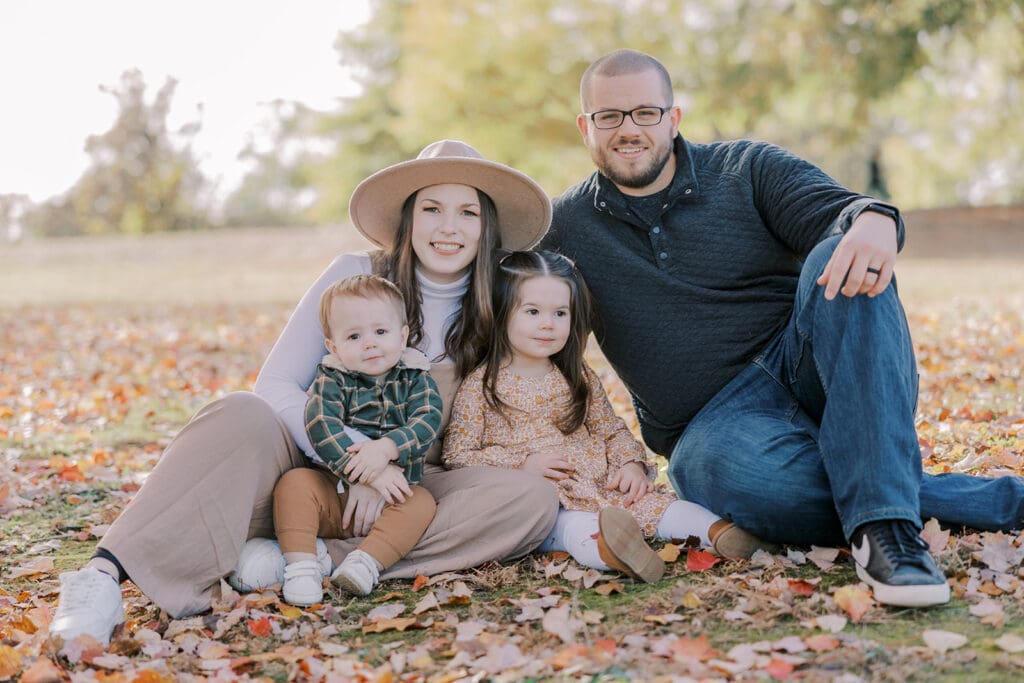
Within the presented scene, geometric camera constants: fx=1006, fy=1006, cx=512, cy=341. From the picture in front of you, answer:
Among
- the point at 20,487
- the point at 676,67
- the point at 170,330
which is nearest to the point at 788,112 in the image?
the point at 676,67

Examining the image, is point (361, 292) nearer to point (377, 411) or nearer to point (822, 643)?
point (377, 411)

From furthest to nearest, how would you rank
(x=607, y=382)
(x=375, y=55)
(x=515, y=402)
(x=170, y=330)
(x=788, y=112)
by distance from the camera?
(x=375, y=55) → (x=788, y=112) → (x=170, y=330) → (x=607, y=382) → (x=515, y=402)

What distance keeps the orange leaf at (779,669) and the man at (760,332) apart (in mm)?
486

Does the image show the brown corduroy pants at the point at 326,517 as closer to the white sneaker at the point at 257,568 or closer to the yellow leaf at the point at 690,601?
the white sneaker at the point at 257,568

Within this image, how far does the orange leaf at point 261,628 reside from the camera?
124 inches

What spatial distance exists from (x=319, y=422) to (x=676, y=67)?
2121cm

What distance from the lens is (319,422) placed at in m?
3.51

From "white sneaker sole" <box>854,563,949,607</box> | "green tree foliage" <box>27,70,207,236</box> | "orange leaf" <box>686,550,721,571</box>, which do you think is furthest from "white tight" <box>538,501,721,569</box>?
"green tree foliage" <box>27,70,207,236</box>

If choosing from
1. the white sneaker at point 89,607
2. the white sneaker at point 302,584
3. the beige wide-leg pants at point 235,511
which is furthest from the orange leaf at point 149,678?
the white sneaker at point 302,584

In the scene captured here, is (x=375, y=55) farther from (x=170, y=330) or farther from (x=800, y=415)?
(x=800, y=415)

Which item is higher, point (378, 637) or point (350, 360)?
point (350, 360)

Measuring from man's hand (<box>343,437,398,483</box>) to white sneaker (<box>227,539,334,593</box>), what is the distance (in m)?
0.34

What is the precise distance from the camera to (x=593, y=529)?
142 inches

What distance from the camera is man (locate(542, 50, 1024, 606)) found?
3.09 meters
